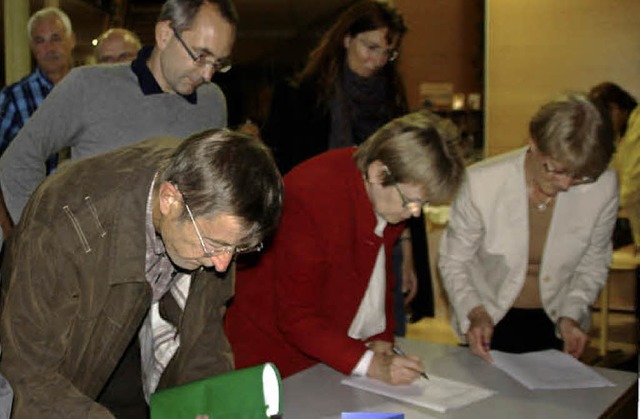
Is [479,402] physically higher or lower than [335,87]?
lower

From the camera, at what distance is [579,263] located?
251cm

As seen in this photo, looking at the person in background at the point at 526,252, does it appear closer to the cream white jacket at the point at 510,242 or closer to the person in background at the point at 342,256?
the cream white jacket at the point at 510,242

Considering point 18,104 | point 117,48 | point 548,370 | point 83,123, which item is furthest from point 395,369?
point 18,104

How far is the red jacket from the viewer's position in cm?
203

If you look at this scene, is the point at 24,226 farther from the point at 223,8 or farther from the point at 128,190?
the point at 223,8

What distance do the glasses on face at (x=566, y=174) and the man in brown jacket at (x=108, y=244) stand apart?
3.44 feet

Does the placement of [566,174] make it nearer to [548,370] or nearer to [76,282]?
[548,370]

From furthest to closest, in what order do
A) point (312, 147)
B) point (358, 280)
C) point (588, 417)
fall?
point (312, 147) → point (358, 280) → point (588, 417)

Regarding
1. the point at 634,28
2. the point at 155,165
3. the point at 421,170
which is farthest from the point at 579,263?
the point at 634,28

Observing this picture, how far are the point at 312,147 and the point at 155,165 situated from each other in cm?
140

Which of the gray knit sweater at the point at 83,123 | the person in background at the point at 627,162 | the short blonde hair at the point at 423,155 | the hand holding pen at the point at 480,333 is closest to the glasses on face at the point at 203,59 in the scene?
the gray knit sweater at the point at 83,123

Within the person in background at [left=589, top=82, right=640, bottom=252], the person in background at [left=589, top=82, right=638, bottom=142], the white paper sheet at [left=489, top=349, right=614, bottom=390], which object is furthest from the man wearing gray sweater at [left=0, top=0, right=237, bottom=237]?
the person in background at [left=589, top=82, right=638, bottom=142]

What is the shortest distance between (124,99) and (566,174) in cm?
127

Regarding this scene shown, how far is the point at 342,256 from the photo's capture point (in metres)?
2.10
